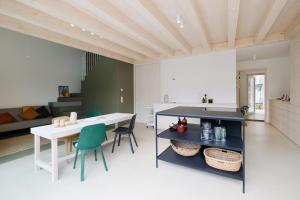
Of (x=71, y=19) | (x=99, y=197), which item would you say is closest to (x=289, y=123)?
(x=99, y=197)

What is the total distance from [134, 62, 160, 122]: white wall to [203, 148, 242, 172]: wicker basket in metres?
3.51

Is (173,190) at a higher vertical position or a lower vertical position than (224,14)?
lower

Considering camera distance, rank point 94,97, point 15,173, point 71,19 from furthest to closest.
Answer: point 94,97, point 71,19, point 15,173

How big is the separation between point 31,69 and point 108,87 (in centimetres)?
255

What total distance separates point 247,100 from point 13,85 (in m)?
8.91

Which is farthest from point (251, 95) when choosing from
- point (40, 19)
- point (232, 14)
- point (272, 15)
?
point (40, 19)

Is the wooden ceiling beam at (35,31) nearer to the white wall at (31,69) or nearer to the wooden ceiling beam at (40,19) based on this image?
the wooden ceiling beam at (40,19)

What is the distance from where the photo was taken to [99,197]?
5.90 ft

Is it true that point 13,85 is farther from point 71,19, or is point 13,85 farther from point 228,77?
point 228,77

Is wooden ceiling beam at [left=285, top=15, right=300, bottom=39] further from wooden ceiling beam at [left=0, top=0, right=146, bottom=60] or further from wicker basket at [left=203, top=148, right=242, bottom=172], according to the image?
wooden ceiling beam at [left=0, top=0, right=146, bottom=60]

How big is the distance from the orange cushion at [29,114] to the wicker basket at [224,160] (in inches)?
201

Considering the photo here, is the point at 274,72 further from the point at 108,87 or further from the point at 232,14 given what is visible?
the point at 108,87

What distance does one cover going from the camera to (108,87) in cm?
561

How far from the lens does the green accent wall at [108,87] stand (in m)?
5.43
